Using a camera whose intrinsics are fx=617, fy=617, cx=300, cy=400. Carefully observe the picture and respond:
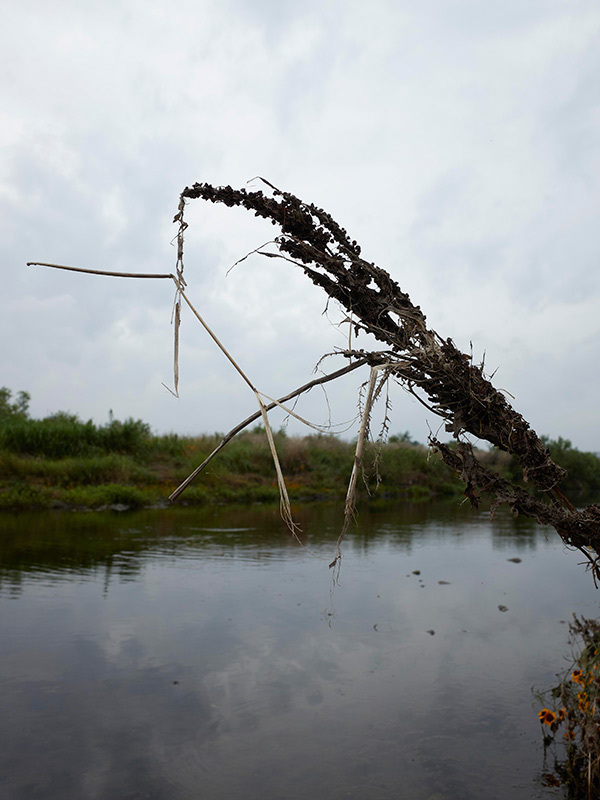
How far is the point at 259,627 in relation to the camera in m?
7.04

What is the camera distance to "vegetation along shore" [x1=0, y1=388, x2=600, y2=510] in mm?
18156

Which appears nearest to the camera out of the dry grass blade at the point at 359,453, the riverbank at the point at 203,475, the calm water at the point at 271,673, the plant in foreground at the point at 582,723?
the dry grass blade at the point at 359,453

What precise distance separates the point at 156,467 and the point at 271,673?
17.8 metres

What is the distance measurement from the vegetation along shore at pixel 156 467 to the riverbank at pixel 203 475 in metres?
0.03

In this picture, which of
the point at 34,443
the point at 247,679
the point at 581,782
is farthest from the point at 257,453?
the point at 581,782

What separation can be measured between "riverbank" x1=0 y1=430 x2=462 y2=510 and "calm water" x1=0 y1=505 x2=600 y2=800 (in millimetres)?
3789

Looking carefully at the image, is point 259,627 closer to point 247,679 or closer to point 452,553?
point 247,679

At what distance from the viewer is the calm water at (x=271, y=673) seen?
4094 millimetres

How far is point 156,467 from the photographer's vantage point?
22.8 metres

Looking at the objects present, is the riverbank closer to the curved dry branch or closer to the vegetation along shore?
the vegetation along shore

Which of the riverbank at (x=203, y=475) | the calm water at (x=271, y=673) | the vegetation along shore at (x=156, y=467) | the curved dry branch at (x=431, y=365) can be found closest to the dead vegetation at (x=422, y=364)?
the curved dry branch at (x=431, y=365)

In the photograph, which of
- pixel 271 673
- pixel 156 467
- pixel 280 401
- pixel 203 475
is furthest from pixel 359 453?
pixel 156 467

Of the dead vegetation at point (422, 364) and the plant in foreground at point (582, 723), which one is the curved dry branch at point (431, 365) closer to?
the dead vegetation at point (422, 364)

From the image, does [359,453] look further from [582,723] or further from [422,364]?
[582,723]
